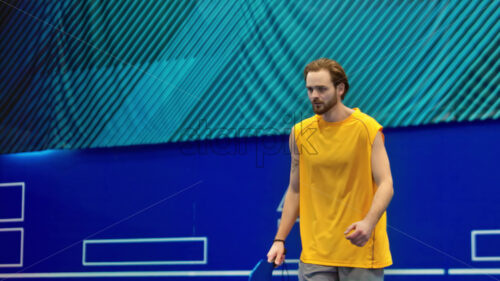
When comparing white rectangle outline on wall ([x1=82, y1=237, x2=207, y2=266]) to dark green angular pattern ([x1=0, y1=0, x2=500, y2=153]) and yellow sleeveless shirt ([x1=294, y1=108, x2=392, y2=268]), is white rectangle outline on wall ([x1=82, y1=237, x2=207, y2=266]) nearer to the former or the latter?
dark green angular pattern ([x1=0, y1=0, x2=500, y2=153])

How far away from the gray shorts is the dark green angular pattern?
43.9 inches

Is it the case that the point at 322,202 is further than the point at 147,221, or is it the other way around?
the point at 147,221

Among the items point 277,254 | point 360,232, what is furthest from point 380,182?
point 277,254

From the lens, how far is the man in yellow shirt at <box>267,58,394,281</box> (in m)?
2.07

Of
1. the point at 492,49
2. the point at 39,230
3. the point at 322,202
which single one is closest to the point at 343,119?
the point at 322,202

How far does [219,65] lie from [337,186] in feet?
4.86

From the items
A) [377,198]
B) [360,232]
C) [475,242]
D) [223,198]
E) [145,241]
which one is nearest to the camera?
[360,232]

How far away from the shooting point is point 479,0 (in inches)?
112

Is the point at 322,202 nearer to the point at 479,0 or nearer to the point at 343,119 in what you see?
the point at 343,119

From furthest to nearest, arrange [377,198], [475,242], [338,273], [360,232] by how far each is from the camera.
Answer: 1. [475,242]
2. [338,273]
3. [377,198]
4. [360,232]

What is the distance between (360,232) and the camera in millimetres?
1871

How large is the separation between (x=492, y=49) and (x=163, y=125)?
1.99 metres

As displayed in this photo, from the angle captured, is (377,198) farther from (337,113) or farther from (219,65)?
(219,65)

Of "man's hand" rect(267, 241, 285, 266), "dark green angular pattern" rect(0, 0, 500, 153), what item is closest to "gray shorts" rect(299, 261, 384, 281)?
"man's hand" rect(267, 241, 285, 266)
